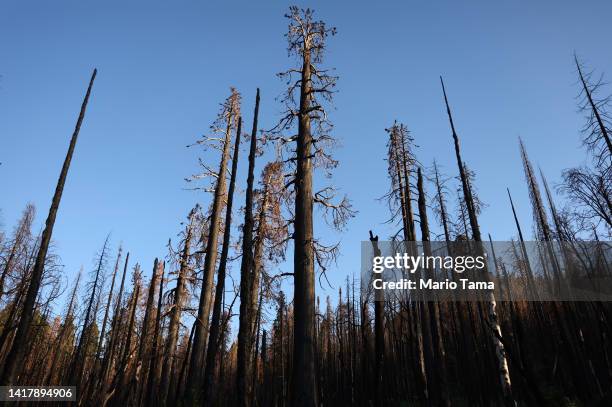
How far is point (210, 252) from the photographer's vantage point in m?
14.4

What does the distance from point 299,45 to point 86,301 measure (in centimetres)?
2459

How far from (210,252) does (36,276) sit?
5.96 metres

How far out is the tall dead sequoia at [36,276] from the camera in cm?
859

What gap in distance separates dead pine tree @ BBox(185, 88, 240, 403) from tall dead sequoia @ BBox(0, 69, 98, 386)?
3.96 meters

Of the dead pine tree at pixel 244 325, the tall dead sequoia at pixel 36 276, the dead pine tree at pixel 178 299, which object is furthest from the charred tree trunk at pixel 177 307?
the dead pine tree at pixel 244 325

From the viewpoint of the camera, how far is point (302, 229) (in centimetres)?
873

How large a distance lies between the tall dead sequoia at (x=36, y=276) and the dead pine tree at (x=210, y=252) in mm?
3959

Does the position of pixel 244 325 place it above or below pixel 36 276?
below

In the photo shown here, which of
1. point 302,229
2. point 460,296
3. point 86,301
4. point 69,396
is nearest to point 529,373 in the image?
point 302,229

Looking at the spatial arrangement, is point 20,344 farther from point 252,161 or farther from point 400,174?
point 400,174

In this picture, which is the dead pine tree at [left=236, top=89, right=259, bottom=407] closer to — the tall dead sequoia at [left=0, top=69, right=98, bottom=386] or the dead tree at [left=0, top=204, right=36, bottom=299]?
the tall dead sequoia at [left=0, top=69, right=98, bottom=386]

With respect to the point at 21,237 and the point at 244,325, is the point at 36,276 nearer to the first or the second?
the point at 244,325

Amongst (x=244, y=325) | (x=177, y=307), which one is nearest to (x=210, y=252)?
(x=177, y=307)

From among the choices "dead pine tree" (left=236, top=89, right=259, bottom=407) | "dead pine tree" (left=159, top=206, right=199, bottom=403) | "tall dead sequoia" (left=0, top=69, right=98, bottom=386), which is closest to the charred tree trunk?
"dead pine tree" (left=159, top=206, right=199, bottom=403)
